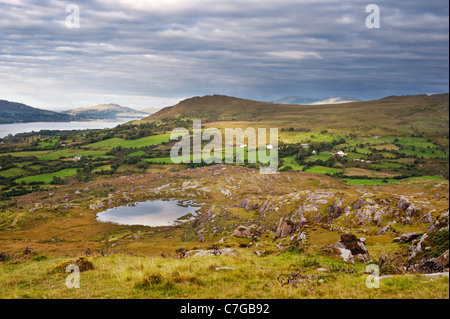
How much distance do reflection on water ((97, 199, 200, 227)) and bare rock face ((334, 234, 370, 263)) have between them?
52561mm

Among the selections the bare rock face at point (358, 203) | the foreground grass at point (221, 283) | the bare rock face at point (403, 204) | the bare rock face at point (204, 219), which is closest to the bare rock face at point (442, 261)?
the foreground grass at point (221, 283)

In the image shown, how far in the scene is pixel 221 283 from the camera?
12.3 m

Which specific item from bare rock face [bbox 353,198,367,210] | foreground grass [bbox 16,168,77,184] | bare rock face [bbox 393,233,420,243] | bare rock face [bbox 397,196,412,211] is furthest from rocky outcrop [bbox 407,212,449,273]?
foreground grass [bbox 16,168,77,184]

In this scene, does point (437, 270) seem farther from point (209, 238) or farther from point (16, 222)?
point (16, 222)

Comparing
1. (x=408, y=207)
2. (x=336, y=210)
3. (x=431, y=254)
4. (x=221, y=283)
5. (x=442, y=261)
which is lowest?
(x=336, y=210)

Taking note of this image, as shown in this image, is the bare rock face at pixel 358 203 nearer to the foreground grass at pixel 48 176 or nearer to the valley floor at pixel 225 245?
the valley floor at pixel 225 245

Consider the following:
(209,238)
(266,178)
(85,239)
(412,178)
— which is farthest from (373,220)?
(412,178)

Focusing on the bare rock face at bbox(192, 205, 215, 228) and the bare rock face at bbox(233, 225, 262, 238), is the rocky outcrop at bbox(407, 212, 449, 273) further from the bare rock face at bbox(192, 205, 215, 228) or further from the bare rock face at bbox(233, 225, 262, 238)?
the bare rock face at bbox(192, 205, 215, 228)

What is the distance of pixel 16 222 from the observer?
197 ft

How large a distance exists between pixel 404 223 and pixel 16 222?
7376 cm

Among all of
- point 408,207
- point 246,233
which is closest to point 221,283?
point 246,233

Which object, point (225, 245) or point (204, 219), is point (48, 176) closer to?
point (204, 219)

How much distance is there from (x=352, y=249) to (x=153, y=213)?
6446cm

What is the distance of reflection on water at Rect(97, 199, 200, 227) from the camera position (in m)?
68.1
